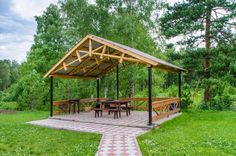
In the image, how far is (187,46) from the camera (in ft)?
53.2

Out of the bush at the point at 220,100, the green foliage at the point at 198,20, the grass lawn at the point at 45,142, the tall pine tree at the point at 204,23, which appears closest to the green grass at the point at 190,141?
the grass lawn at the point at 45,142

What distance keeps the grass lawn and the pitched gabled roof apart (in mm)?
3483

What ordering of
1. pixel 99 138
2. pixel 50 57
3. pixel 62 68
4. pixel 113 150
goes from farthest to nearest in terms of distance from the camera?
1. pixel 50 57
2. pixel 62 68
3. pixel 99 138
4. pixel 113 150

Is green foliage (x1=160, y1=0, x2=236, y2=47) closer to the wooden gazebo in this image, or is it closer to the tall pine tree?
the tall pine tree

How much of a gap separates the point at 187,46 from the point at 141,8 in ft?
16.8

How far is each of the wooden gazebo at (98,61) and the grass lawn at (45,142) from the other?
3170 mm

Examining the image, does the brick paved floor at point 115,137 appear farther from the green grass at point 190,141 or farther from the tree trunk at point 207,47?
the tree trunk at point 207,47

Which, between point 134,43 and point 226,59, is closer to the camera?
point 226,59

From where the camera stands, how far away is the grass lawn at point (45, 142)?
607cm

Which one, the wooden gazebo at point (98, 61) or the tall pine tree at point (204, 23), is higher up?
the tall pine tree at point (204, 23)

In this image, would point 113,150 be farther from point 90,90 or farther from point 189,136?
point 90,90

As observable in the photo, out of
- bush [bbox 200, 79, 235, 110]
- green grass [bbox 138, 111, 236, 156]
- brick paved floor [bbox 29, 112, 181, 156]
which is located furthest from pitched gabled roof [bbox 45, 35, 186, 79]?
bush [bbox 200, 79, 235, 110]

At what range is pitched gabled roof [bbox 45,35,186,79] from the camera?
32.8 feet

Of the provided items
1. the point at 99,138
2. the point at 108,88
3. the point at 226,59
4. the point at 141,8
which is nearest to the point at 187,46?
the point at 226,59
